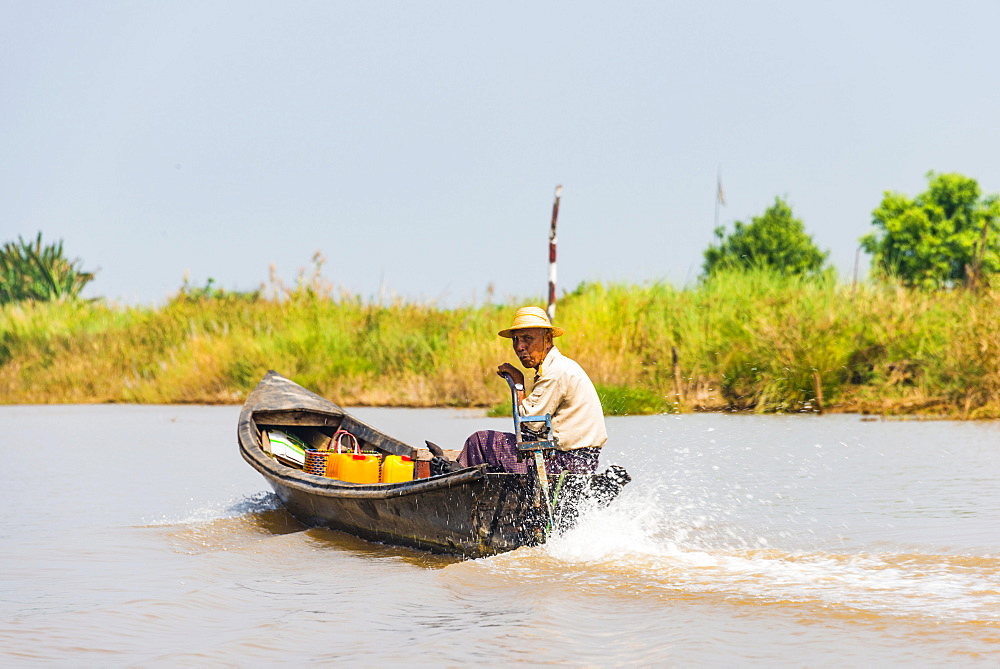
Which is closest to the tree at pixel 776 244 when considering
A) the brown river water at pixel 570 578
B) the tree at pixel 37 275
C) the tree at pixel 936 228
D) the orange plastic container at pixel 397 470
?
the tree at pixel 936 228

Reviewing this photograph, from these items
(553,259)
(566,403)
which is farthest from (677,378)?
(566,403)

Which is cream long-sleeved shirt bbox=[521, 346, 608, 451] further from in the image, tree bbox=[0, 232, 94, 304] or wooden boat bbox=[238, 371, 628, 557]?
tree bbox=[0, 232, 94, 304]

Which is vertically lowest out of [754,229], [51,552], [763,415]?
[51,552]

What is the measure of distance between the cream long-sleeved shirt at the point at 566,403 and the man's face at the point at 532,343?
5 cm

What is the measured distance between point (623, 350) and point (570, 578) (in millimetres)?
11808

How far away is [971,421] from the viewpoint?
15109mm

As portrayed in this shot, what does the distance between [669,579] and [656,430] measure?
8.65m

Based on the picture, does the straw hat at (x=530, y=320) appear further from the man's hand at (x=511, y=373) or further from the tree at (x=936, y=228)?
the tree at (x=936, y=228)

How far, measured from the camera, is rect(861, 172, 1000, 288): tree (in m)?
47.0

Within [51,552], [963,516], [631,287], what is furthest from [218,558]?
[631,287]

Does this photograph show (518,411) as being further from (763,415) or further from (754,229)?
(754,229)

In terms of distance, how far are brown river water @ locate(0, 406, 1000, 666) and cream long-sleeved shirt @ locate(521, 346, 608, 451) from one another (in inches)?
A: 19.8

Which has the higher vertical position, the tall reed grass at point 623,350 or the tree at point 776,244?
the tree at point 776,244

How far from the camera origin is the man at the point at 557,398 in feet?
22.0
